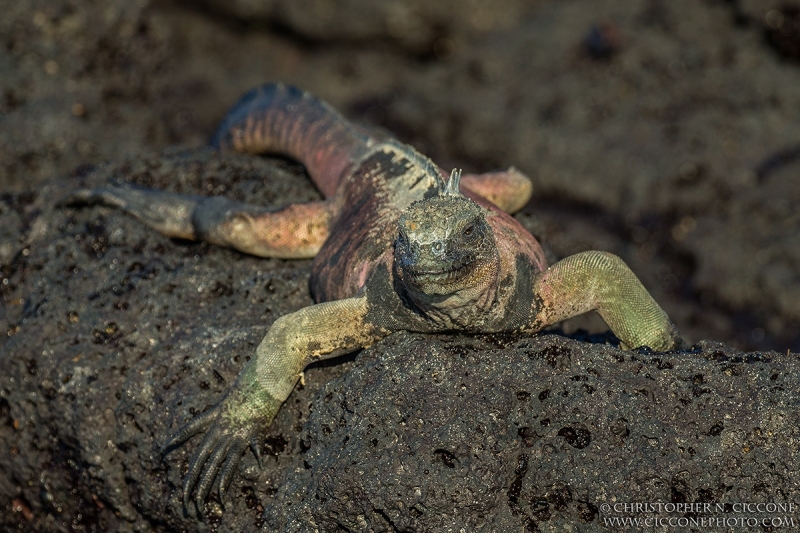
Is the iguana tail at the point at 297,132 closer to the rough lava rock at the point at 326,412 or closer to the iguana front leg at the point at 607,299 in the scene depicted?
the rough lava rock at the point at 326,412

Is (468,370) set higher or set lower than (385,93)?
higher

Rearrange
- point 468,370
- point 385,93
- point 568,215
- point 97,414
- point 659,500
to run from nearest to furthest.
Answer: point 659,500, point 468,370, point 97,414, point 568,215, point 385,93

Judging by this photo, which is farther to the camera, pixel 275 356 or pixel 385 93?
pixel 385 93

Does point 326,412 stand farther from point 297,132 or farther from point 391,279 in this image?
point 297,132

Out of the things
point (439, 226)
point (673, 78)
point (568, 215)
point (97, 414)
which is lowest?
point (568, 215)

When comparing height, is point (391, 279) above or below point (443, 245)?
below

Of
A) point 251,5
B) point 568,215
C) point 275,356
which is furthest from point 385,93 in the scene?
point 275,356

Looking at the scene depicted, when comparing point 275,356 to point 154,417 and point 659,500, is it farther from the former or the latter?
point 659,500

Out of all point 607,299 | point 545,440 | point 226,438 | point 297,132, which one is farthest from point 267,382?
point 297,132
